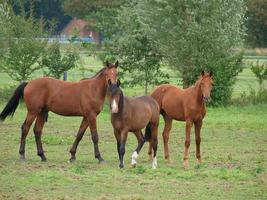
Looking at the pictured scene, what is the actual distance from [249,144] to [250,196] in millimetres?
8761

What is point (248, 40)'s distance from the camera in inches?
2525

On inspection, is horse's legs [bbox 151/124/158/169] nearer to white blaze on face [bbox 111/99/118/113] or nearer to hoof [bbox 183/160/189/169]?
hoof [bbox 183/160/189/169]

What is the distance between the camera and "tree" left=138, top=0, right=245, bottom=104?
32750mm

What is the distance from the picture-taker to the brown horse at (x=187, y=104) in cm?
1786

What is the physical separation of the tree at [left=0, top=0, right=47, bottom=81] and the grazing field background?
26.0 feet

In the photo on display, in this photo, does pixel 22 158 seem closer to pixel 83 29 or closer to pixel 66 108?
pixel 66 108

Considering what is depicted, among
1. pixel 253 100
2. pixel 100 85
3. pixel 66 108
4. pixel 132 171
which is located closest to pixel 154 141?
pixel 100 85

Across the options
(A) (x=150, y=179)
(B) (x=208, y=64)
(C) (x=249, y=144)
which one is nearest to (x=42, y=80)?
(A) (x=150, y=179)

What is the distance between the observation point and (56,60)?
3403 cm

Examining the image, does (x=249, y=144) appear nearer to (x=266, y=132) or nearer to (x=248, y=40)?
(x=266, y=132)

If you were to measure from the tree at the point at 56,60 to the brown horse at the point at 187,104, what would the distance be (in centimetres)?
1512

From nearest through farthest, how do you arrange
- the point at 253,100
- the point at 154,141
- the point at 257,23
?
the point at 154,141
the point at 253,100
the point at 257,23

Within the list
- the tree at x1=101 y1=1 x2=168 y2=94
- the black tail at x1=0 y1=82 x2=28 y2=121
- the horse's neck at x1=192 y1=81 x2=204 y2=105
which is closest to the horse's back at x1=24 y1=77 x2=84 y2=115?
the black tail at x1=0 y1=82 x2=28 y2=121

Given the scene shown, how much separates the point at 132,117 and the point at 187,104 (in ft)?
5.48
